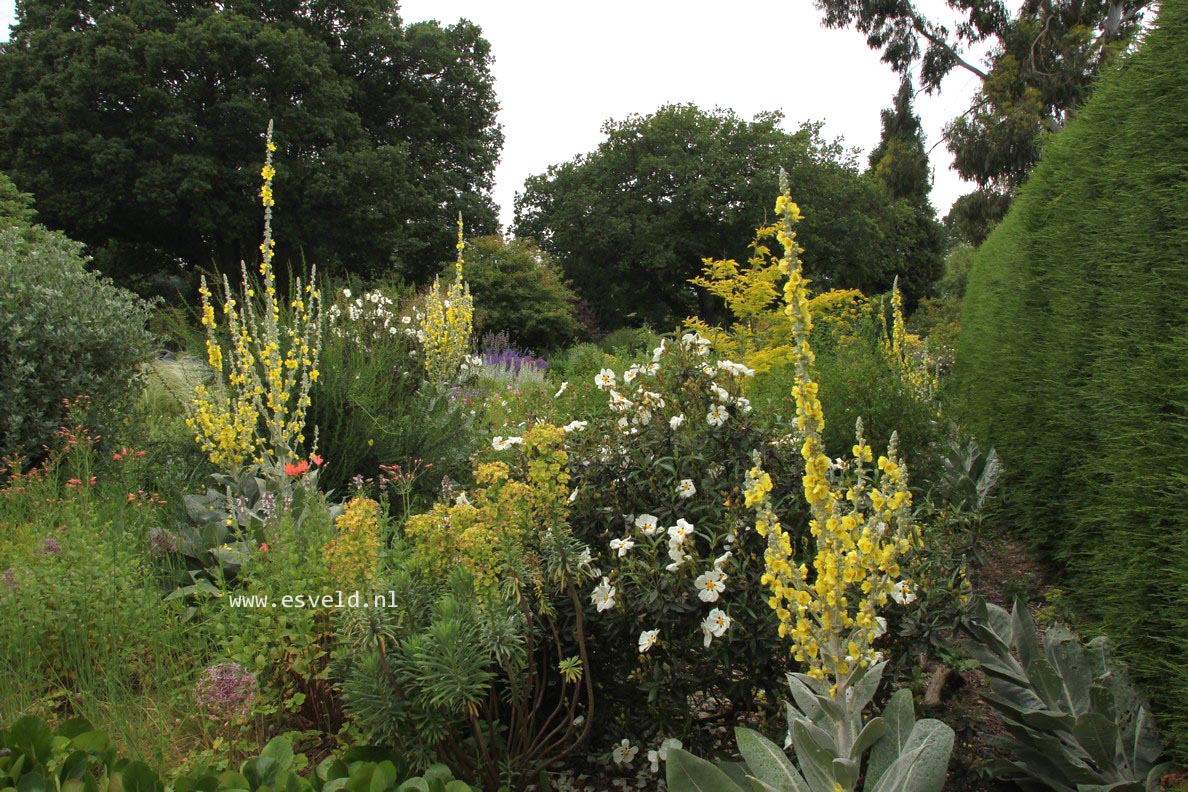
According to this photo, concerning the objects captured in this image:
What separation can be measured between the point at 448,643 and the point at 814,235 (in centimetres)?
2703

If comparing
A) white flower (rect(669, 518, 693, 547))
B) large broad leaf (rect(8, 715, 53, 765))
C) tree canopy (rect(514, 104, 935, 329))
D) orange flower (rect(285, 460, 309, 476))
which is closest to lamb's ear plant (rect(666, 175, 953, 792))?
white flower (rect(669, 518, 693, 547))

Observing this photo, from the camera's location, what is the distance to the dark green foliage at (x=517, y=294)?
18766 millimetres

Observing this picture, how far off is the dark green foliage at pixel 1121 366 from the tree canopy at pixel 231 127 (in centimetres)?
1810

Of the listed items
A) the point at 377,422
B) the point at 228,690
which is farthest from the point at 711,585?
the point at 377,422

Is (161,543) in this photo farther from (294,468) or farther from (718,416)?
(718,416)

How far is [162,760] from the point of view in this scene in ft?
7.20

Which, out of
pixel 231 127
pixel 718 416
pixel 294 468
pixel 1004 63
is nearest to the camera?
pixel 718 416

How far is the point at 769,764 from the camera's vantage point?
5.73 ft

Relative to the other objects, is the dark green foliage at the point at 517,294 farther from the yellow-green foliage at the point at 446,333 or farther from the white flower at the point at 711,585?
the white flower at the point at 711,585

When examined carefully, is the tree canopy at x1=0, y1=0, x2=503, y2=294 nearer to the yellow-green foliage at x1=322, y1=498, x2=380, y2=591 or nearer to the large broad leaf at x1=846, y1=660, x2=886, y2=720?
the yellow-green foliage at x1=322, y1=498, x2=380, y2=591

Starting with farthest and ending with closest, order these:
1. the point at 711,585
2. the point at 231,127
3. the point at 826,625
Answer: the point at 231,127 → the point at 711,585 → the point at 826,625

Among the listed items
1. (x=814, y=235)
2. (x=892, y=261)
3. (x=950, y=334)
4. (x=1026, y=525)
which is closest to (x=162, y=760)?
(x=1026, y=525)

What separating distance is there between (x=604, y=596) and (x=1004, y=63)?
18.8 meters

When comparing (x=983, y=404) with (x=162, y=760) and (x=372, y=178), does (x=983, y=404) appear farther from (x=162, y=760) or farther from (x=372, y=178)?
(x=372, y=178)
